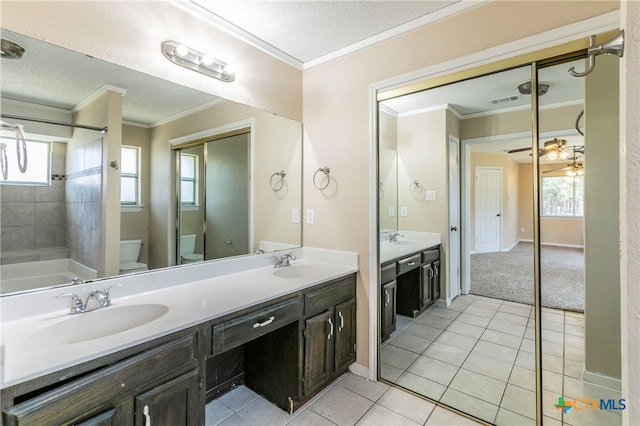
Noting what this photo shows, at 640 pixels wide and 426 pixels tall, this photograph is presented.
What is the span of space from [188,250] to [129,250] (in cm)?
34

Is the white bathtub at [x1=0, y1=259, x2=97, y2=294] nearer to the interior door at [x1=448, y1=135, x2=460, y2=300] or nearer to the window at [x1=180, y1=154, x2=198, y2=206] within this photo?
the window at [x1=180, y1=154, x2=198, y2=206]

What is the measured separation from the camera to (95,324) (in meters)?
1.34

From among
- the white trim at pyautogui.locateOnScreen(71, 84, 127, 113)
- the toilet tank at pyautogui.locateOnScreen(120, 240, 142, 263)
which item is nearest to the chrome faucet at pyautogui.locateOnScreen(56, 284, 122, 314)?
the toilet tank at pyautogui.locateOnScreen(120, 240, 142, 263)

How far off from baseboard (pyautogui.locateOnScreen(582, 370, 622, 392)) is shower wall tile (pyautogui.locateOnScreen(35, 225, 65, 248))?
2.88 metres

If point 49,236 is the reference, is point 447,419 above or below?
below

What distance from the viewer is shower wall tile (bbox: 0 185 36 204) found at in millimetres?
1246

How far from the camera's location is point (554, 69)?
1.62 metres

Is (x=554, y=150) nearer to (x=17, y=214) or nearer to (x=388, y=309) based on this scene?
(x=388, y=309)

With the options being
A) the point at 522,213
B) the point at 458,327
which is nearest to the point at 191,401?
the point at 458,327

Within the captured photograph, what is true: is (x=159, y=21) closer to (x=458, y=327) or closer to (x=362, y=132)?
(x=362, y=132)

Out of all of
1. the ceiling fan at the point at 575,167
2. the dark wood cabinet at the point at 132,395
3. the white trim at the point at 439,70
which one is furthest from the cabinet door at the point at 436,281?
the dark wood cabinet at the point at 132,395

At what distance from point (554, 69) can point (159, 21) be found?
221cm

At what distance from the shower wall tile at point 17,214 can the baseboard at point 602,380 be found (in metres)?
2.96

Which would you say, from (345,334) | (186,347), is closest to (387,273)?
(345,334)
